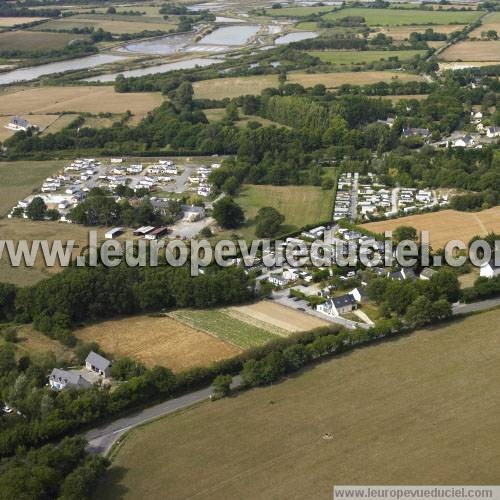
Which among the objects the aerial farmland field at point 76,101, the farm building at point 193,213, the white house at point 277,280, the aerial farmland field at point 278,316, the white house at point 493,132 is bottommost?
the aerial farmland field at point 278,316

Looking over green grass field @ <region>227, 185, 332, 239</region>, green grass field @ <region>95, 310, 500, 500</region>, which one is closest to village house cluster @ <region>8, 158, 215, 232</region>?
green grass field @ <region>227, 185, 332, 239</region>

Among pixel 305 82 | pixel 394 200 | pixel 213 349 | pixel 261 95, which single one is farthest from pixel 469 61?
pixel 213 349

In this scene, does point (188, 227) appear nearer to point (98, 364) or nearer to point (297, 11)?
point (98, 364)

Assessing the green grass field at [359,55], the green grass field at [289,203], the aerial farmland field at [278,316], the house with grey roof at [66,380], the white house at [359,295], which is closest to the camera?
the house with grey roof at [66,380]

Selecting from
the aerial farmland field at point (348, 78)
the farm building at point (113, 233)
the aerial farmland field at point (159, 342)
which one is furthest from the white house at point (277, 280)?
the aerial farmland field at point (348, 78)

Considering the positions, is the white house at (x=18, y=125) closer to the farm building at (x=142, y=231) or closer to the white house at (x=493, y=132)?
the farm building at (x=142, y=231)

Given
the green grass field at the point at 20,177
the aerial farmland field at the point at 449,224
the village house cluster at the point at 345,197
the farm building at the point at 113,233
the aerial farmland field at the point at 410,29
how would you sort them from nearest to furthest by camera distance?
the aerial farmland field at the point at 449,224
the farm building at the point at 113,233
the village house cluster at the point at 345,197
the green grass field at the point at 20,177
the aerial farmland field at the point at 410,29

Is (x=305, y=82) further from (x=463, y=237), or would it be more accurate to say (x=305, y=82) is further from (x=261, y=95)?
(x=463, y=237)
